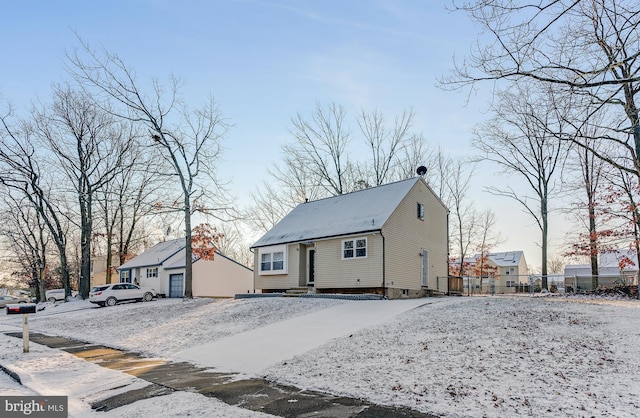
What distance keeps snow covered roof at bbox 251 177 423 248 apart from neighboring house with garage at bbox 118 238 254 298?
11.8m

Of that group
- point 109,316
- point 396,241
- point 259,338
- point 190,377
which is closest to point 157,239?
point 109,316

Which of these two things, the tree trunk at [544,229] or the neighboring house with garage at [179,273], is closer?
the tree trunk at [544,229]

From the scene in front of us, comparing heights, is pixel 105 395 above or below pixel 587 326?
below

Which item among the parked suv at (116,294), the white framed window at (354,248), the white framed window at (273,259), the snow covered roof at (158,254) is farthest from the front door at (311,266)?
the snow covered roof at (158,254)

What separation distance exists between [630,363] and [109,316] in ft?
64.8

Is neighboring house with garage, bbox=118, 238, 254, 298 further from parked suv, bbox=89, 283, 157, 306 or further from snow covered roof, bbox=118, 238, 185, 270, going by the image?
parked suv, bbox=89, 283, 157, 306

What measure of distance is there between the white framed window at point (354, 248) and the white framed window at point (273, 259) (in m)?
3.89

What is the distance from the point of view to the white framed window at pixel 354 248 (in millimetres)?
20406

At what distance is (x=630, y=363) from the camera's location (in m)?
7.13

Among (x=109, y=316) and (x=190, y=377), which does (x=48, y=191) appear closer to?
(x=109, y=316)

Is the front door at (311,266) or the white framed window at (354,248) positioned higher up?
the white framed window at (354,248)

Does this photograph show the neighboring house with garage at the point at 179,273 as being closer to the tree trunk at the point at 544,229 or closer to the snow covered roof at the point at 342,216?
the snow covered roof at the point at 342,216

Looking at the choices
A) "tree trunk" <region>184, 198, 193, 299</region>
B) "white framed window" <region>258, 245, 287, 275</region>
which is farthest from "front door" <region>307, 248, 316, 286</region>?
"tree trunk" <region>184, 198, 193, 299</region>

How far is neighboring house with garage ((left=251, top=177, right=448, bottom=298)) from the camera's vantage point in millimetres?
20141
